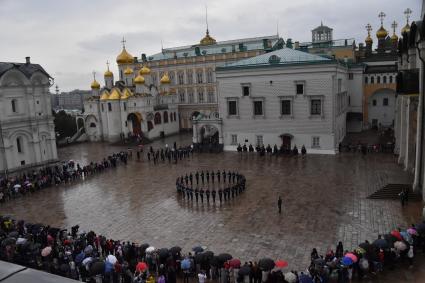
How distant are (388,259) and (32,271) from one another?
12684mm

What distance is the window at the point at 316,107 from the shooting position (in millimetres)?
33000

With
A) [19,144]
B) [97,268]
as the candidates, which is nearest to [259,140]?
[19,144]

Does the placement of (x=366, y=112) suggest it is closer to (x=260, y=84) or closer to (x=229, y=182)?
(x=260, y=84)

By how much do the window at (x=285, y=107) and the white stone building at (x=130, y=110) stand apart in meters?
19.1

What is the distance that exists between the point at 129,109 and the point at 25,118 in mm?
15615

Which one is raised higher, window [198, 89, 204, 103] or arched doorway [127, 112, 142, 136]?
window [198, 89, 204, 103]

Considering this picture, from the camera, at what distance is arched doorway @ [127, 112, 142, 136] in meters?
47.6

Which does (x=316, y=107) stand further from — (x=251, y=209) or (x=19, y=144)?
(x=19, y=144)

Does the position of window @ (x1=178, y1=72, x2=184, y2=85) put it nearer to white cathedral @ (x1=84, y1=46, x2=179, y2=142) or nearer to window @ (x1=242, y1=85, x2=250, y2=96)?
white cathedral @ (x1=84, y1=46, x2=179, y2=142)

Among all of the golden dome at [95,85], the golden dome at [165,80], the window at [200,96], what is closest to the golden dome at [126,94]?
the golden dome at [165,80]

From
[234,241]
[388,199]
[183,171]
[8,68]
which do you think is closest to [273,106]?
[183,171]

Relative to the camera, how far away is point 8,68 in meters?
31.0

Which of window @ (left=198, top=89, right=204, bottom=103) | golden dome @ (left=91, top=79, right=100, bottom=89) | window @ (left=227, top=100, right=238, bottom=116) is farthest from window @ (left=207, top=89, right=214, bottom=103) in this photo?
window @ (left=227, top=100, right=238, bottom=116)

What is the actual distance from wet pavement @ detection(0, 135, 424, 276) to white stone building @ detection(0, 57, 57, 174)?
24.8 ft
